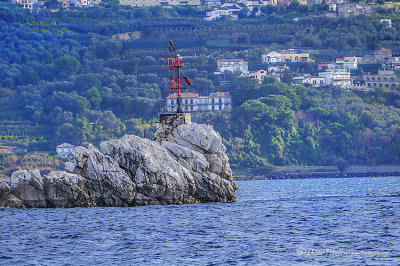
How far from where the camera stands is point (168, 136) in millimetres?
54312

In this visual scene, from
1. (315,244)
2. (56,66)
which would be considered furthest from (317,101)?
(315,244)

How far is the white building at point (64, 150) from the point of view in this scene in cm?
13050

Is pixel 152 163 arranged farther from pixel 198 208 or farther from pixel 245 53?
pixel 245 53

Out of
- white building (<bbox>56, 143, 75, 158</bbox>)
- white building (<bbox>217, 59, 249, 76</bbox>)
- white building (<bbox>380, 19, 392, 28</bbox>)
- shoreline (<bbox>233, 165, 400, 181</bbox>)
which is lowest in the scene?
shoreline (<bbox>233, 165, 400, 181</bbox>)

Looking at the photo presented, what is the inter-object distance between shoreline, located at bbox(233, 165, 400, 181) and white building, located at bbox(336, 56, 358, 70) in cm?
4314

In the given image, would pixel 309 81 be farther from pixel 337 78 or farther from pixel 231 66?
pixel 231 66

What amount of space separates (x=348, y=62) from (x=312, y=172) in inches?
1917

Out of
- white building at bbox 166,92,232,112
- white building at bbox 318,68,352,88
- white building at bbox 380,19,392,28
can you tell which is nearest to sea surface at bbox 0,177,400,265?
white building at bbox 166,92,232,112

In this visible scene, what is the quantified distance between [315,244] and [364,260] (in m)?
3.85

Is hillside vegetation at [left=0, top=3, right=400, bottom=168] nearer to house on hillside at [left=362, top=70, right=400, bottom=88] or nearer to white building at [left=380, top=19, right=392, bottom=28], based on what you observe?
white building at [left=380, top=19, right=392, bottom=28]

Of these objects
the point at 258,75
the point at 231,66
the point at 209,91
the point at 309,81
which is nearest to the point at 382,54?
the point at 309,81

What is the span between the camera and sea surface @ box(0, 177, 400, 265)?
34750 millimetres

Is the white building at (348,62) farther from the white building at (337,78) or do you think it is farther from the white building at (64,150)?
the white building at (64,150)

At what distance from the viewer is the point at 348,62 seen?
6688 inches
